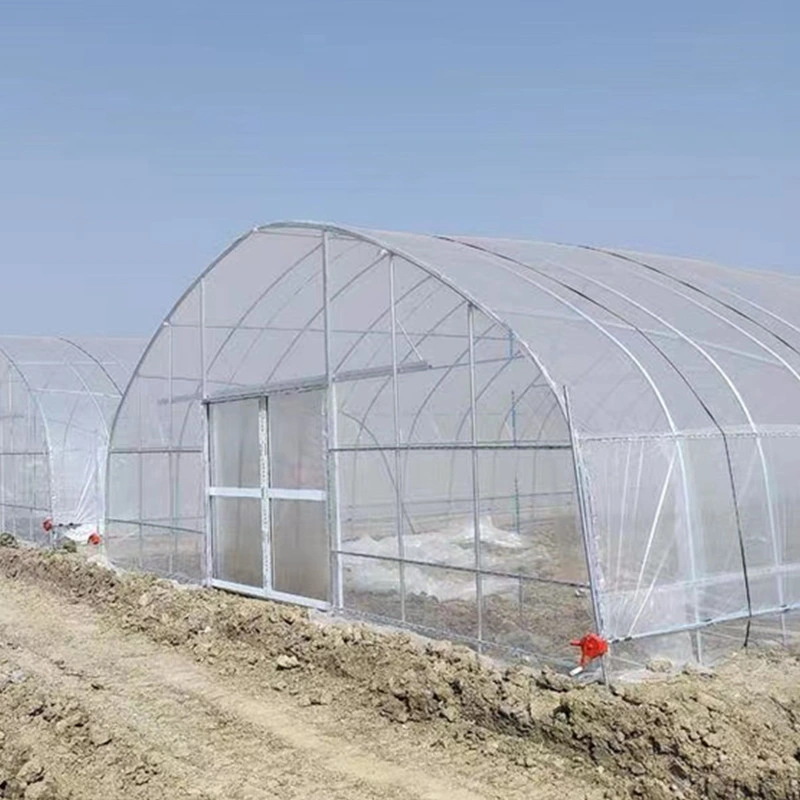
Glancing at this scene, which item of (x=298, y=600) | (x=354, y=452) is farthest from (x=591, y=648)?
(x=298, y=600)

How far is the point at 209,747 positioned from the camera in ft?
21.5

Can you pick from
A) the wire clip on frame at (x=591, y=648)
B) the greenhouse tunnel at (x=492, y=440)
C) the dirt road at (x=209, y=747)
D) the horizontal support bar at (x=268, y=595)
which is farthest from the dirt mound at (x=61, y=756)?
the horizontal support bar at (x=268, y=595)

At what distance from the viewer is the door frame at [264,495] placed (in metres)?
10.7

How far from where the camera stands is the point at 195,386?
1295cm

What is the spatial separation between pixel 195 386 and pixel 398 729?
7172 mm

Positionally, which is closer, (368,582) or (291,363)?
(368,582)

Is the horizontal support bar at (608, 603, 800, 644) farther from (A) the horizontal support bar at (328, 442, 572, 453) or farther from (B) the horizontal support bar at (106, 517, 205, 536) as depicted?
(B) the horizontal support bar at (106, 517, 205, 536)

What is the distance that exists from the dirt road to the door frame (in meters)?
2.36

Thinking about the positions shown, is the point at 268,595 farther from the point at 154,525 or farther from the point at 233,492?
the point at 154,525

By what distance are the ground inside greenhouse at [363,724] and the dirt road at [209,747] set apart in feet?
0.05

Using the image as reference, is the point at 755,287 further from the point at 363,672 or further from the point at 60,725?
the point at 60,725

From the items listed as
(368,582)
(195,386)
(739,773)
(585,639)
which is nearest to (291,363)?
(195,386)

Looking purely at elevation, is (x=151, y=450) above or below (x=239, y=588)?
above

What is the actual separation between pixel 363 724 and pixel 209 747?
106 centimetres
